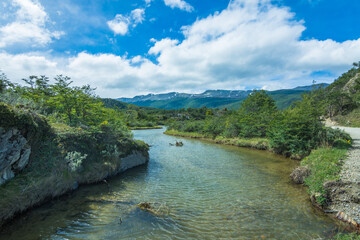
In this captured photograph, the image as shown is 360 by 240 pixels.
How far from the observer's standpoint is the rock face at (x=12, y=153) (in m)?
6.28

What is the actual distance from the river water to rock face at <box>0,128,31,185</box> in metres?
1.80

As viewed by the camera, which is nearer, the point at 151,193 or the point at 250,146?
the point at 151,193

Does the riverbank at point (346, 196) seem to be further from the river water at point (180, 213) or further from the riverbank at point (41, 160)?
the riverbank at point (41, 160)

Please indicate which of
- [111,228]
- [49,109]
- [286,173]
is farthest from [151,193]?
[49,109]

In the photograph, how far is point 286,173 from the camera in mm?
13258

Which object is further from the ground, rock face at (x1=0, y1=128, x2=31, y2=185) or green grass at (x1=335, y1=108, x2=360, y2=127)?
rock face at (x1=0, y1=128, x2=31, y2=185)

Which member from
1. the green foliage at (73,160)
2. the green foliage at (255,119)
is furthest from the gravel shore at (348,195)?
the green foliage at (255,119)

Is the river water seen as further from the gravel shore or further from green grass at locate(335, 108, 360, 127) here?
green grass at locate(335, 108, 360, 127)

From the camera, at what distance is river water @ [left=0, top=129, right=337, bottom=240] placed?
5.94m

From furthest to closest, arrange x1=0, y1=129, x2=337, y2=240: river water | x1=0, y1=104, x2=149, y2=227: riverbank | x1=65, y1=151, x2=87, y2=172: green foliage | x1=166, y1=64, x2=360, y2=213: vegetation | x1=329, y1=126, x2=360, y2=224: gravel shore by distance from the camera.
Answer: x1=166, y1=64, x2=360, y2=213: vegetation
x1=65, y1=151, x2=87, y2=172: green foliage
x1=329, y1=126, x2=360, y2=224: gravel shore
x1=0, y1=104, x2=149, y2=227: riverbank
x1=0, y1=129, x2=337, y2=240: river water

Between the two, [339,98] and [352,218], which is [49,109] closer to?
[352,218]

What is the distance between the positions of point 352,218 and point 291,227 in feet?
7.97

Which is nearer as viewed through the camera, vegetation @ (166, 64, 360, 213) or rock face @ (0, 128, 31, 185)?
rock face @ (0, 128, 31, 185)

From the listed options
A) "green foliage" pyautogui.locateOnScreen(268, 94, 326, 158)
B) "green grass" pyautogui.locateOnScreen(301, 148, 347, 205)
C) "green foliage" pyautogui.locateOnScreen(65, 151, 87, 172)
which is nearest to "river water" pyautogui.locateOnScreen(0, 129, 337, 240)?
"green grass" pyautogui.locateOnScreen(301, 148, 347, 205)
